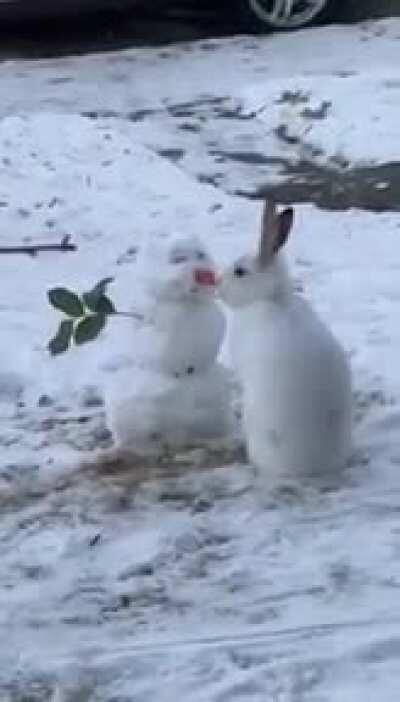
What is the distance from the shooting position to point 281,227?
471 centimetres

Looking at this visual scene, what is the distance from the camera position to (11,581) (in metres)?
4.48

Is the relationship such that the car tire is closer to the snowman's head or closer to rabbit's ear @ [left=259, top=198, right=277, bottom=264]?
the snowman's head

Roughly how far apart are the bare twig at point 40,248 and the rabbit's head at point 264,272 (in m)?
2.07

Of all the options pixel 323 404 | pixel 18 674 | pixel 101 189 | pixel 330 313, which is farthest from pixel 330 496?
pixel 101 189

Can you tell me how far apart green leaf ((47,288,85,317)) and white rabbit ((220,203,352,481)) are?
37 cm

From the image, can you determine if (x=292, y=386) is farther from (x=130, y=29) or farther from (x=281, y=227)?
(x=130, y=29)

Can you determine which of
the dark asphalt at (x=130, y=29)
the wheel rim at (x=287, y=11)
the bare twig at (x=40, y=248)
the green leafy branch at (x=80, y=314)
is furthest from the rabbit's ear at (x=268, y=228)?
the wheel rim at (x=287, y=11)

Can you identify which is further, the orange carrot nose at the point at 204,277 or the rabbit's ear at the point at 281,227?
the orange carrot nose at the point at 204,277

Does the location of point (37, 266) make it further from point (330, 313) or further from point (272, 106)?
point (272, 106)

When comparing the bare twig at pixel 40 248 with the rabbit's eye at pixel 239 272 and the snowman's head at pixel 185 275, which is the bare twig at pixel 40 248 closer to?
the snowman's head at pixel 185 275

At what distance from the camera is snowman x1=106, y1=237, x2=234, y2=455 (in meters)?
4.88

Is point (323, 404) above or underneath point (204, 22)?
above

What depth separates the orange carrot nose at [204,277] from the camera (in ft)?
15.9

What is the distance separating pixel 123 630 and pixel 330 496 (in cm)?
79
